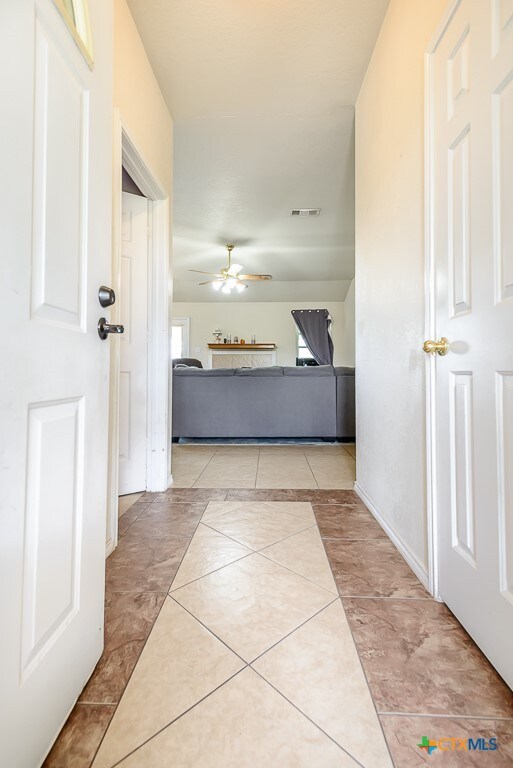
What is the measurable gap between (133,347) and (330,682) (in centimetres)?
193

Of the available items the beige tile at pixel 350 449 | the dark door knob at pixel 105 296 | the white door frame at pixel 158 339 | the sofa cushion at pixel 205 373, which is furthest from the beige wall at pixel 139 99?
the beige tile at pixel 350 449

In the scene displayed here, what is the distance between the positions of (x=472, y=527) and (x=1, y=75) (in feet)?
4.72

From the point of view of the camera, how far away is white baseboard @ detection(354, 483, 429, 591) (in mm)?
1227

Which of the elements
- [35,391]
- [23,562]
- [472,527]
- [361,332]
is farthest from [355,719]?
[361,332]

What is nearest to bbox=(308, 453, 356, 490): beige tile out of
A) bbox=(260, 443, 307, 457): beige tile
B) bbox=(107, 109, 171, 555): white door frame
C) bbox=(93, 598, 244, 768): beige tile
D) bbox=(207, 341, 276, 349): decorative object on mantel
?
bbox=(260, 443, 307, 457): beige tile

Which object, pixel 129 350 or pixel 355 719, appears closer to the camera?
pixel 355 719

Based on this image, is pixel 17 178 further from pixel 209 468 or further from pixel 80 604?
pixel 209 468

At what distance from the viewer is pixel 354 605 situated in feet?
3.61

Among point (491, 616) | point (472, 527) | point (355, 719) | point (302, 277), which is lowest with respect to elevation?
point (355, 719)

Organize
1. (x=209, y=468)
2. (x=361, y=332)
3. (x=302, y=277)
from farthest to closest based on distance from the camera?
(x=302, y=277) → (x=209, y=468) → (x=361, y=332)

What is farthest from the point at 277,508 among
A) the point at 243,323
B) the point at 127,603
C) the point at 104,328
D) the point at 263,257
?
the point at 243,323

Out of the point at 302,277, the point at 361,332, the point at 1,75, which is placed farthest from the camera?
the point at 302,277

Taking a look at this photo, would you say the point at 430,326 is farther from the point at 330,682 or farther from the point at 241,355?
the point at 241,355

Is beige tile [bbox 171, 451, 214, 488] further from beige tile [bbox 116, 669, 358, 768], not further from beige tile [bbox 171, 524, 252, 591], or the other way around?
beige tile [bbox 116, 669, 358, 768]
